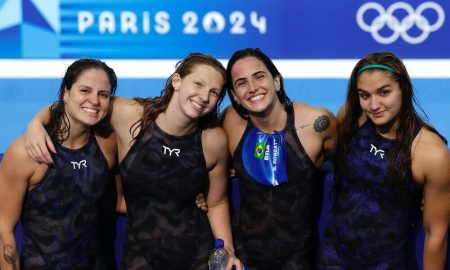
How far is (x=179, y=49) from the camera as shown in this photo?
6.93 metres

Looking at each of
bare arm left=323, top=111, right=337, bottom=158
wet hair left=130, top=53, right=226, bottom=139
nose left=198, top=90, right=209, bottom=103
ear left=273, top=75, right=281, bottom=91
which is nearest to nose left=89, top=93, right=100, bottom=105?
wet hair left=130, top=53, right=226, bottom=139

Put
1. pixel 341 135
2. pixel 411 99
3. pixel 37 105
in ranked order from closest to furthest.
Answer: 1. pixel 411 99
2. pixel 341 135
3. pixel 37 105

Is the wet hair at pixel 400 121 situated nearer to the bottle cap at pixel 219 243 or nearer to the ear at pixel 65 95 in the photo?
the bottle cap at pixel 219 243

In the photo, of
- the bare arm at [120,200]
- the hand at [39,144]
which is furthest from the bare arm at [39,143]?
the bare arm at [120,200]

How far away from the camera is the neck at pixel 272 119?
11.3ft

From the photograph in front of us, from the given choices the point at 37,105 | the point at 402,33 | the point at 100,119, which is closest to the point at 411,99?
the point at 100,119

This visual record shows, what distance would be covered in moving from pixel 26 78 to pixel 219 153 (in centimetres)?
459

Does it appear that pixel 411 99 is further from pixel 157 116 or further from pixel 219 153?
pixel 157 116

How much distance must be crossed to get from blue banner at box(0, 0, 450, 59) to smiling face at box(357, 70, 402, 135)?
381cm

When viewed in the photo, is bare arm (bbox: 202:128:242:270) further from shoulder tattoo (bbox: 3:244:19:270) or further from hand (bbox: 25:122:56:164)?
shoulder tattoo (bbox: 3:244:19:270)

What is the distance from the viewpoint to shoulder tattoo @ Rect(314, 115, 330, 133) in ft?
11.2

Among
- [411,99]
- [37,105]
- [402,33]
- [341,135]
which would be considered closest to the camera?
[411,99]

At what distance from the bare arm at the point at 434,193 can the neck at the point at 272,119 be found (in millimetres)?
779

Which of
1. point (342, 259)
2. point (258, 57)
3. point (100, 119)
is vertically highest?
point (258, 57)
